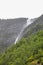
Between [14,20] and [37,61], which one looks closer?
[37,61]

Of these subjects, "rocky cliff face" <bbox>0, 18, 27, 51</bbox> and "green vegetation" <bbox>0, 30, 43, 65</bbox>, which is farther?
"rocky cliff face" <bbox>0, 18, 27, 51</bbox>

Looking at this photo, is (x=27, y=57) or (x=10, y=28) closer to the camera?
(x=27, y=57)

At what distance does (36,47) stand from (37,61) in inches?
128

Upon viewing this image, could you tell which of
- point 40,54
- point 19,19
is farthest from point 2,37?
point 40,54

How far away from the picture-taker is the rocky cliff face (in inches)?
2358

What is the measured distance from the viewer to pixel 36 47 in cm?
2169

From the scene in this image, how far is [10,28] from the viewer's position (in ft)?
222

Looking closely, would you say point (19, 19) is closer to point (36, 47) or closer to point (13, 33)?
point (13, 33)

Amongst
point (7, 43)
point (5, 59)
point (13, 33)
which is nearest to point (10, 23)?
point (13, 33)

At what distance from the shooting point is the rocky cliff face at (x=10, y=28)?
59.9 m

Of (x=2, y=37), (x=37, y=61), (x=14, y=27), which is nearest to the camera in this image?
(x=37, y=61)

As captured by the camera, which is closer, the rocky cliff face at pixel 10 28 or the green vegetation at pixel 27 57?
the green vegetation at pixel 27 57

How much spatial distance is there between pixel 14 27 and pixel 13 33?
492 centimetres

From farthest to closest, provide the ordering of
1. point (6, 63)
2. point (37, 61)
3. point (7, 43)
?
point (7, 43) → point (6, 63) → point (37, 61)
